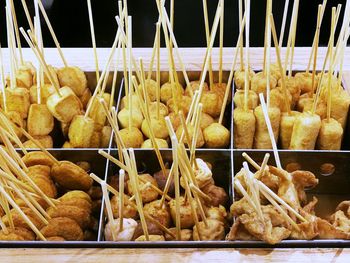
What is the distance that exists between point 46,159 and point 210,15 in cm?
258

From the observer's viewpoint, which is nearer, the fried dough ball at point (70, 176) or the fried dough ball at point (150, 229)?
the fried dough ball at point (150, 229)

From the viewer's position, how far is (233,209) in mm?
1660

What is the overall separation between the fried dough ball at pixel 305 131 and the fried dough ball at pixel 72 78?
94 centimetres

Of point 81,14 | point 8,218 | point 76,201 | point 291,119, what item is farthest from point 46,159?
point 81,14

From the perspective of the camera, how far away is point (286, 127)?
2117 mm

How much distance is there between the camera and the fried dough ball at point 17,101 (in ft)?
7.12

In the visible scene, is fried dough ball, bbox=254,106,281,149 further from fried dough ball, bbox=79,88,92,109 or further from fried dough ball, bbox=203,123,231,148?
fried dough ball, bbox=79,88,92,109

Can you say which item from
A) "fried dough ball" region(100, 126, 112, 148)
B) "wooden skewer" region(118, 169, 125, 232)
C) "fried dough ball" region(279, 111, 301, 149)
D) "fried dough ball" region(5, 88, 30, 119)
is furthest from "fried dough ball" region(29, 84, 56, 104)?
"fried dough ball" region(279, 111, 301, 149)

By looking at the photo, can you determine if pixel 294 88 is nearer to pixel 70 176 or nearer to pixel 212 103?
pixel 212 103

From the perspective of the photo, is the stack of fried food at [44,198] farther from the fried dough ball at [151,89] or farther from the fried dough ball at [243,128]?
the fried dough ball at [243,128]

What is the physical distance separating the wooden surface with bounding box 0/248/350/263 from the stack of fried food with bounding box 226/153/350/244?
5cm

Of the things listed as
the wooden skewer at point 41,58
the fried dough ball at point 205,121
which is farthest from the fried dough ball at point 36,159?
the fried dough ball at point 205,121

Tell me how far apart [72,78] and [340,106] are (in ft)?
3.74

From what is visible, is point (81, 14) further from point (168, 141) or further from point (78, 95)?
point (168, 141)
